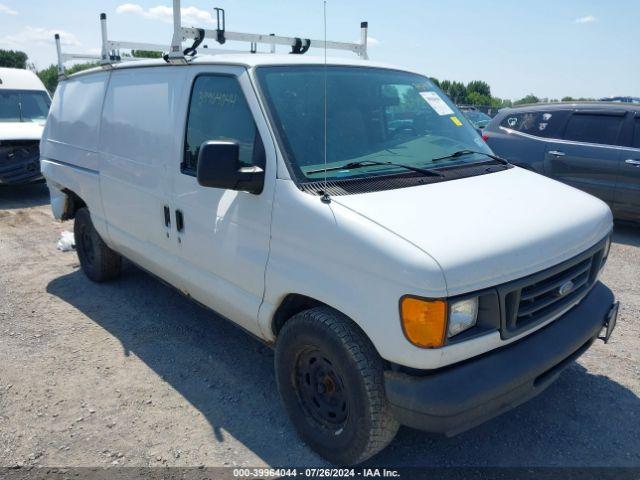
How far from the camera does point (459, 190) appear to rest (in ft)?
9.39

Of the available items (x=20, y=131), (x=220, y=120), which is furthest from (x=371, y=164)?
(x=20, y=131)

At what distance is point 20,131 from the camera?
31.8 ft

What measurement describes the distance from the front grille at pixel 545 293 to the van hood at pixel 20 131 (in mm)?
9609

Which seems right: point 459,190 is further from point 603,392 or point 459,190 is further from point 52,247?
point 52,247

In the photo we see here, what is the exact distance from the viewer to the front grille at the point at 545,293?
2.39 meters

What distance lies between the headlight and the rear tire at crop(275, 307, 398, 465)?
399 mm

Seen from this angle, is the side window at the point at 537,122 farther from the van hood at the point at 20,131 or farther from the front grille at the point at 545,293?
the van hood at the point at 20,131

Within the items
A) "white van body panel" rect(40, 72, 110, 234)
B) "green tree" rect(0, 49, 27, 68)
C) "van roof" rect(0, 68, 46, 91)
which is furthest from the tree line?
"white van body panel" rect(40, 72, 110, 234)

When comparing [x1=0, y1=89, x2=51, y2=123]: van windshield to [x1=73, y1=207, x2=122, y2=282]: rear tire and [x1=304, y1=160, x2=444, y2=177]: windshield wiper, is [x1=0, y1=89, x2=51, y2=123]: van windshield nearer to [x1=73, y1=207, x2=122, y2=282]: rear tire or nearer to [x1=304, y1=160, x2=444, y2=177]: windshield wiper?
[x1=73, y1=207, x2=122, y2=282]: rear tire

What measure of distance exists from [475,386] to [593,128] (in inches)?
254

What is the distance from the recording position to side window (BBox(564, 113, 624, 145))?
729cm

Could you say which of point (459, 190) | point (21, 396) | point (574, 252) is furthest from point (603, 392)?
point (21, 396)

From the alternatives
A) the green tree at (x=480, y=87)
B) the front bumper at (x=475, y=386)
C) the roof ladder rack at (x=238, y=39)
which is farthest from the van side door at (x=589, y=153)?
the green tree at (x=480, y=87)

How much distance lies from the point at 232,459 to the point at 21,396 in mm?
1648
